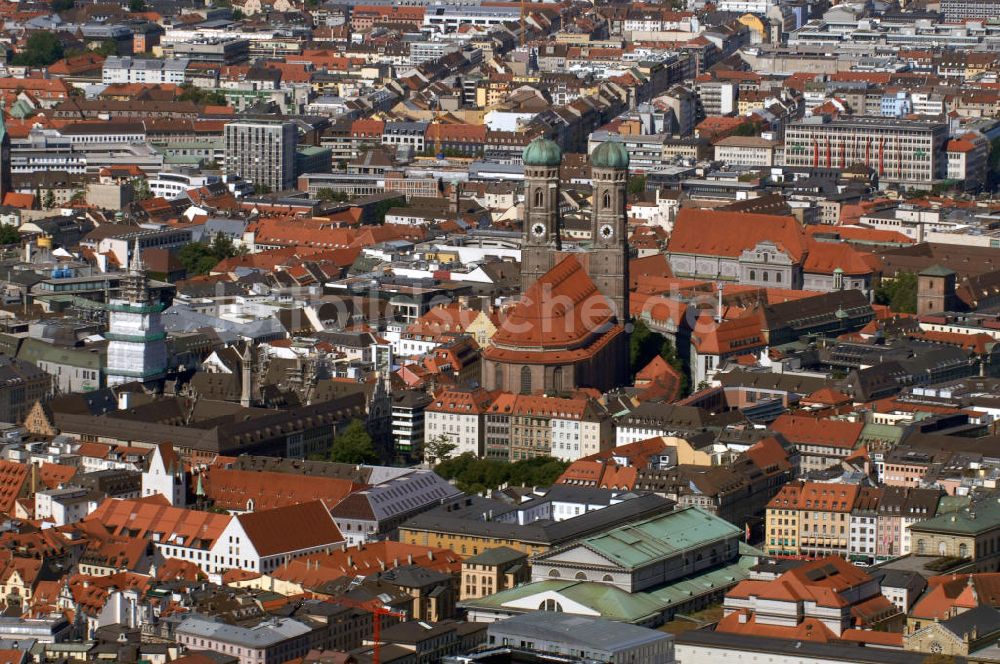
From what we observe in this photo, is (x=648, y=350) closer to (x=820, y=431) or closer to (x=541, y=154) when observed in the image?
(x=541, y=154)

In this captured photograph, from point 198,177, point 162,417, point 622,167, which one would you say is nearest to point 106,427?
point 162,417

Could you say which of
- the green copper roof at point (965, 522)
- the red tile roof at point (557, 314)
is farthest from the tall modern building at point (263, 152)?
the green copper roof at point (965, 522)

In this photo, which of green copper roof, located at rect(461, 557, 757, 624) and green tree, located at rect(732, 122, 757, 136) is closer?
green copper roof, located at rect(461, 557, 757, 624)

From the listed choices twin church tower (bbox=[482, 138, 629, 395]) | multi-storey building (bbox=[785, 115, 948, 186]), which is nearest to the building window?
twin church tower (bbox=[482, 138, 629, 395])

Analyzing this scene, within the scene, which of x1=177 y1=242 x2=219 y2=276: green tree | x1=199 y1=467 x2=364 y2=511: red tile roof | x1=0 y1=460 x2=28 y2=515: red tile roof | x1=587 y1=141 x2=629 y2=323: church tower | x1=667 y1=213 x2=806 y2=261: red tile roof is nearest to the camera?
x1=199 y1=467 x2=364 y2=511: red tile roof

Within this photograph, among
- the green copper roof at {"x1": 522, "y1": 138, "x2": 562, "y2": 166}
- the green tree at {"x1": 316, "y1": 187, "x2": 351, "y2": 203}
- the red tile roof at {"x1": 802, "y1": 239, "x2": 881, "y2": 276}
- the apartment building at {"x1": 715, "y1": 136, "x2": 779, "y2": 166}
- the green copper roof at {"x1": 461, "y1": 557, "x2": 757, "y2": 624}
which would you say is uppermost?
the green copper roof at {"x1": 522, "y1": 138, "x2": 562, "y2": 166}

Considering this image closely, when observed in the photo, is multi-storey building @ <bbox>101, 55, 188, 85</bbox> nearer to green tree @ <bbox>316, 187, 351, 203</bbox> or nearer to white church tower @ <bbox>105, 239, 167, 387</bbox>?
green tree @ <bbox>316, 187, 351, 203</bbox>

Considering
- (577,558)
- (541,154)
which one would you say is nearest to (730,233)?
(541,154)

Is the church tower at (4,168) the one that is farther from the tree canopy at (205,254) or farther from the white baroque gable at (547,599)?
the white baroque gable at (547,599)
